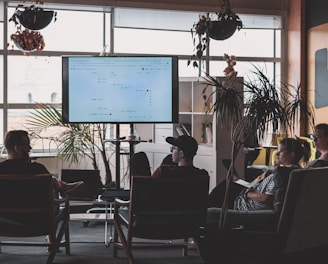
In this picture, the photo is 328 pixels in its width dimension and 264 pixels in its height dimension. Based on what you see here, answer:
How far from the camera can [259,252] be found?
490 cm

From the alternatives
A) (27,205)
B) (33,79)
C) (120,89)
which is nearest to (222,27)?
(120,89)

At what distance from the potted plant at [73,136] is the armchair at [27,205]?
8.76 ft

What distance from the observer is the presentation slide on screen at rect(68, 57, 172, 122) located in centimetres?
637

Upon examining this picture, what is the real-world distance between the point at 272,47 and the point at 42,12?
173 inches

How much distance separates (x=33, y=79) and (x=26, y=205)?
14.3 ft

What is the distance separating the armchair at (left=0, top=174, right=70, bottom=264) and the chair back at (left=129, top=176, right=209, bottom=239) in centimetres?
62

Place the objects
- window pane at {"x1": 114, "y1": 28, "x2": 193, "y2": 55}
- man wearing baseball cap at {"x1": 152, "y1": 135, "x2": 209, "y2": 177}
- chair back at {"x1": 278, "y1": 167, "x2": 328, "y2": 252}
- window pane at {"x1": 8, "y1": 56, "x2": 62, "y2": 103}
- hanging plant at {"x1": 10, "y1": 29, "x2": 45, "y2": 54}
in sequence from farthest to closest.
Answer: window pane at {"x1": 114, "y1": 28, "x2": 193, "y2": 55} < window pane at {"x1": 8, "y1": 56, "x2": 62, "y2": 103} < hanging plant at {"x1": 10, "y1": 29, "x2": 45, "y2": 54} < man wearing baseball cap at {"x1": 152, "y1": 135, "x2": 209, "y2": 177} < chair back at {"x1": 278, "y1": 167, "x2": 328, "y2": 252}

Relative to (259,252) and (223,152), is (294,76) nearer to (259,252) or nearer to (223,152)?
(223,152)

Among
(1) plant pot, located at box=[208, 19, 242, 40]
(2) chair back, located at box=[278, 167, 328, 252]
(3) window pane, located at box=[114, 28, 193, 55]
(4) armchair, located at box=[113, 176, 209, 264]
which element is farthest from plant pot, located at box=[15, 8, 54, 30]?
Result: (2) chair back, located at box=[278, 167, 328, 252]

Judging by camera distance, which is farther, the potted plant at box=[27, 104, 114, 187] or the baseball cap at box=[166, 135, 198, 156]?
the potted plant at box=[27, 104, 114, 187]

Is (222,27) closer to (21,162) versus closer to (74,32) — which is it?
(74,32)

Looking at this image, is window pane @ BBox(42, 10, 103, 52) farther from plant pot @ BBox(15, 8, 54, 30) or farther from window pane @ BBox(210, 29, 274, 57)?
window pane @ BBox(210, 29, 274, 57)

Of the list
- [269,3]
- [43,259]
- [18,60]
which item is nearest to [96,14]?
[18,60]

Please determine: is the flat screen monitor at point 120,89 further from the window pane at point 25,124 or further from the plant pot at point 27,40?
the window pane at point 25,124
